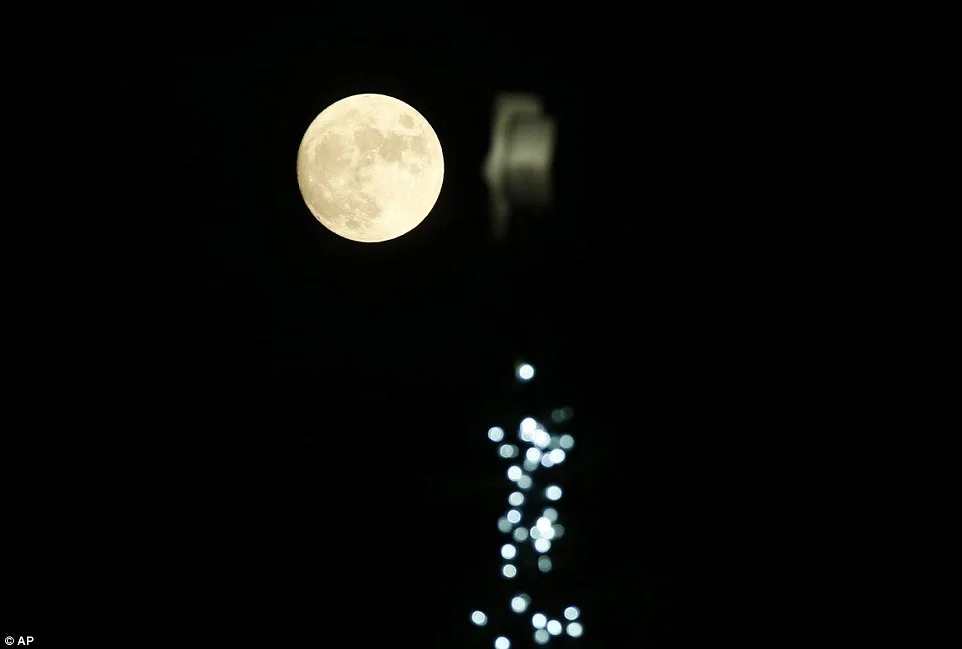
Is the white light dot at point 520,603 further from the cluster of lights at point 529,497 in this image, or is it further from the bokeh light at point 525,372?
the bokeh light at point 525,372

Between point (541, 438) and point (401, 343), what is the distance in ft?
→ 2.60

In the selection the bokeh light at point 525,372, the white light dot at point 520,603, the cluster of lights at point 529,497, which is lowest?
the white light dot at point 520,603

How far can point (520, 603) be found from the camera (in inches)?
139

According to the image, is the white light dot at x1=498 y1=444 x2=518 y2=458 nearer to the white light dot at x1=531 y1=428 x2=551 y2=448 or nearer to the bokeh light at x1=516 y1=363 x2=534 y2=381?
the white light dot at x1=531 y1=428 x2=551 y2=448

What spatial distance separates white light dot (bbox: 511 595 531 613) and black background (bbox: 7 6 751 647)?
5 cm

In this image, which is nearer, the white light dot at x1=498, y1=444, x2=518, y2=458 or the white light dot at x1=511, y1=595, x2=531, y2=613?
the white light dot at x1=511, y1=595, x2=531, y2=613

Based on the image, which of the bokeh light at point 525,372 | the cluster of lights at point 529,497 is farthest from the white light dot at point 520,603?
the bokeh light at point 525,372

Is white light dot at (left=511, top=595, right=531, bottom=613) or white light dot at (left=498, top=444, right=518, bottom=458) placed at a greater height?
white light dot at (left=498, top=444, right=518, bottom=458)

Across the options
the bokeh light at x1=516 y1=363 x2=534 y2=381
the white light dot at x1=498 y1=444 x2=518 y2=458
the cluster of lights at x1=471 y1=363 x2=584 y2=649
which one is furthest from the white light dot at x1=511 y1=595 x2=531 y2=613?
the bokeh light at x1=516 y1=363 x2=534 y2=381

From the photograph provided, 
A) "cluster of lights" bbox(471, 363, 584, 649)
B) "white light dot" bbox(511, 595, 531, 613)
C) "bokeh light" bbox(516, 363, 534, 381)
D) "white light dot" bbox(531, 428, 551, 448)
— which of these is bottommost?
"white light dot" bbox(511, 595, 531, 613)

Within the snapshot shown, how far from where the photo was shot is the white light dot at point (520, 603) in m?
3.52

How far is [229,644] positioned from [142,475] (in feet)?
2.68

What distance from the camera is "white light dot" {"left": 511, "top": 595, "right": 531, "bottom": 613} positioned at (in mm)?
3518

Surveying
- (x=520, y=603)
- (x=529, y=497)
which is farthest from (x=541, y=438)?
(x=520, y=603)
